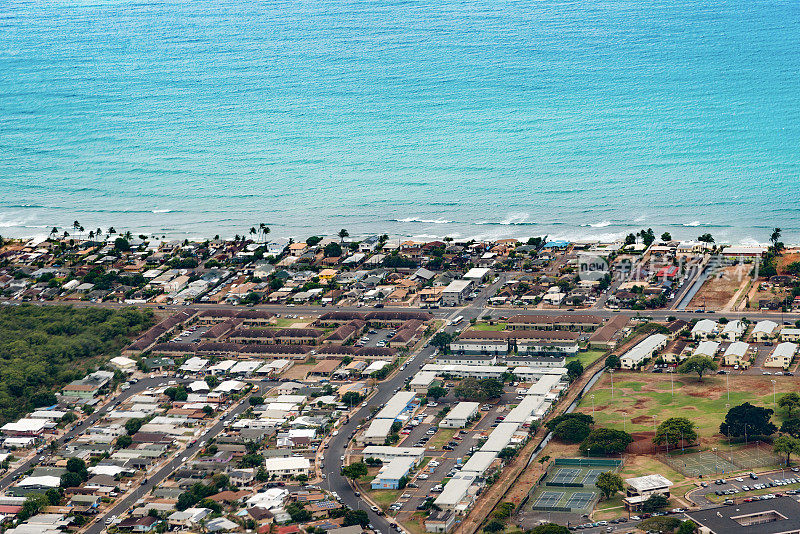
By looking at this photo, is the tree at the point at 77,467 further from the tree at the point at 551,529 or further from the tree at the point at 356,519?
the tree at the point at 551,529

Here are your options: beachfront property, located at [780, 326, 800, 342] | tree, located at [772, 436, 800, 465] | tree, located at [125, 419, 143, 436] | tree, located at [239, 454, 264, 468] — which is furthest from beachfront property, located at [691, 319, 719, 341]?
tree, located at [125, 419, 143, 436]

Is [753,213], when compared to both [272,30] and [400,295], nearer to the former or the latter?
[400,295]

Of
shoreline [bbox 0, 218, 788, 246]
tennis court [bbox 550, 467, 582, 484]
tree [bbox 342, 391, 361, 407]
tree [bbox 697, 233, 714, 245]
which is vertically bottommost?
tennis court [bbox 550, 467, 582, 484]

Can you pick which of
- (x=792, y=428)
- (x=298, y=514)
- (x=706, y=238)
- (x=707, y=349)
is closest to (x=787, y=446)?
(x=792, y=428)

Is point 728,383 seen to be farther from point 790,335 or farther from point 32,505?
point 32,505

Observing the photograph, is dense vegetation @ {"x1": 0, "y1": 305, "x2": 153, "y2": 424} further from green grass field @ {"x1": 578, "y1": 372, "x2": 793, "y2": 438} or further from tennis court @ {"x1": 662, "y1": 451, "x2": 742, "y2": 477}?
tennis court @ {"x1": 662, "y1": 451, "x2": 742, "y2": 477}
